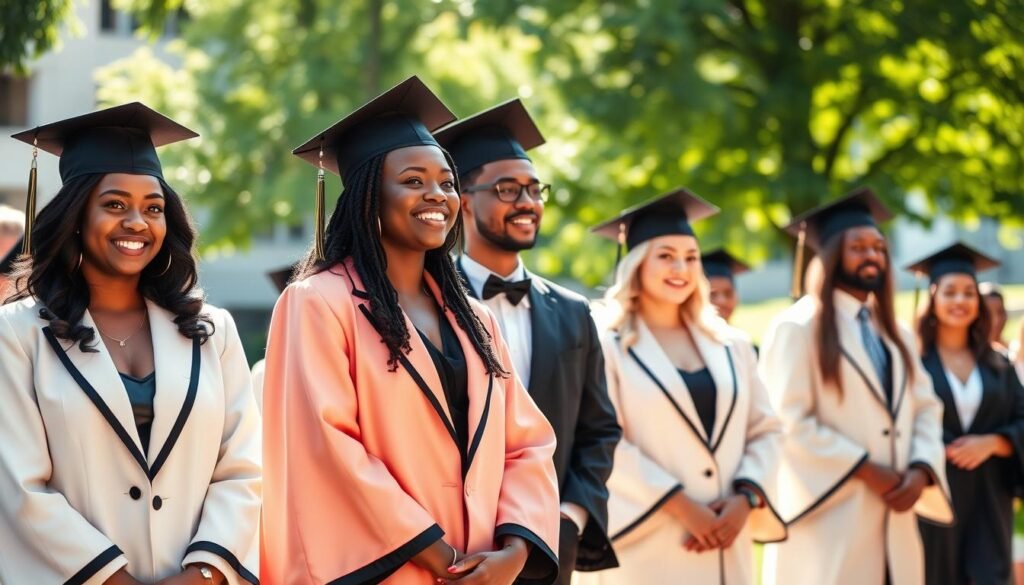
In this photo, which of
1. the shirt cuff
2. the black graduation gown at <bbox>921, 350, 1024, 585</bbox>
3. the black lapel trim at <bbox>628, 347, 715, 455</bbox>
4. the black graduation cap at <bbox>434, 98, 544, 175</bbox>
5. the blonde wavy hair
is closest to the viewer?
the shirt cuff

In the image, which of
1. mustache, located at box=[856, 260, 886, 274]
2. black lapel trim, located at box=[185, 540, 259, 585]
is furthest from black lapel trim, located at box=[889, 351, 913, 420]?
black lapel trim, located at box=[185, 540, 259, 585]

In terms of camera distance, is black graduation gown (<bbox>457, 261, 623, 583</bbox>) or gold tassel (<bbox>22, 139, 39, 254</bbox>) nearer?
gold tassel (<bbox>22, 139, 39, 254</bbox>)

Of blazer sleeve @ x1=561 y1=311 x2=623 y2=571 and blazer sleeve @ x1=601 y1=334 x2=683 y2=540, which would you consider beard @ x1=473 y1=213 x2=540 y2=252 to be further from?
blazer sleeve @ x1=601 y1=334 x2=683 y2=540

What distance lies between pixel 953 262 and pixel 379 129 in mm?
5001

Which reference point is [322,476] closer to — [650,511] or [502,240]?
[502,240]

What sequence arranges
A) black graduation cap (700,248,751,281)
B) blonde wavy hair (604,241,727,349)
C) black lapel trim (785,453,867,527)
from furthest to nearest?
black graduation cap (700,248,751,281) < black lapel trim (785,453,867,527) < blonde wavy hair (604,241,727,349)

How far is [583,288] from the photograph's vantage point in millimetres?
35250

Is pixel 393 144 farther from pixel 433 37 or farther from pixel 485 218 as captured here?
pixel 433 37

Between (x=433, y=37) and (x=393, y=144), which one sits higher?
(x=433, y=37)

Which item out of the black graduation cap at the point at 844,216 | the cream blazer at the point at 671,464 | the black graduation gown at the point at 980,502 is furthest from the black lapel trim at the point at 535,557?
the black graduation gown at the point at 980,502

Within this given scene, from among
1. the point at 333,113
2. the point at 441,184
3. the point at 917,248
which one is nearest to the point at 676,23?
the point at 333,113

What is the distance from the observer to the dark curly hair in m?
4.36

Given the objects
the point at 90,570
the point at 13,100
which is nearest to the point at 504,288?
the point at 90,570

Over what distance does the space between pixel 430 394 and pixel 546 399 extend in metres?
1.23
